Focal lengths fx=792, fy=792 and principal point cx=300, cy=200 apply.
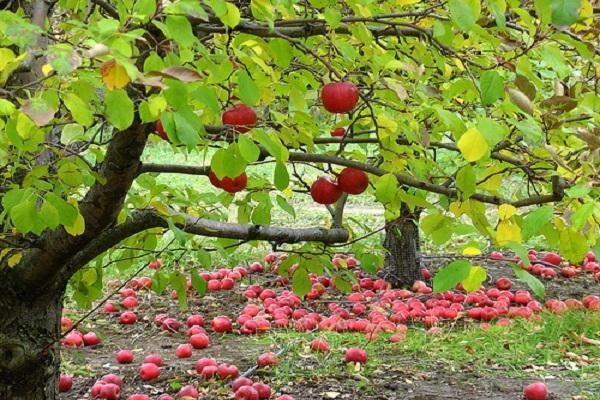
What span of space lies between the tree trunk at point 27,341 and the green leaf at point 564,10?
84.9 inches

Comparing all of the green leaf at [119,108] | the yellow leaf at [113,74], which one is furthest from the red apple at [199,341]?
the yellow leaf at [113,74]

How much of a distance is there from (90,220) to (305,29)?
3.06 feet

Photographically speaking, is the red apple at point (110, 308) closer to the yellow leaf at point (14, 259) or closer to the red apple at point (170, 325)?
the red apple at point (170, 325)

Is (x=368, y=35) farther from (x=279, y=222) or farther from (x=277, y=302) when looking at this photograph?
(x=279, y=222)

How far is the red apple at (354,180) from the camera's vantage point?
2.62m

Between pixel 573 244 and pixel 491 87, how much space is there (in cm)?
48

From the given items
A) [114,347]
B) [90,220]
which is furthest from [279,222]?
[90,220]

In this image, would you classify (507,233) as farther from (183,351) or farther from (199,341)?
(199,341)

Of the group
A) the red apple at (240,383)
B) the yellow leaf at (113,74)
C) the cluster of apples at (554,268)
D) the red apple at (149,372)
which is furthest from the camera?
the cluster of apples at (554,268)

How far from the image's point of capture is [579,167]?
2080mm

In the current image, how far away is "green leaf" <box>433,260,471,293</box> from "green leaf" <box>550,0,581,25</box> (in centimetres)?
58

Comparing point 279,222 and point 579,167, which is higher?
point 279,222

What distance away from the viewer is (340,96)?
220cm

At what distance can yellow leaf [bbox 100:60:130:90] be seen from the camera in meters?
1.34
